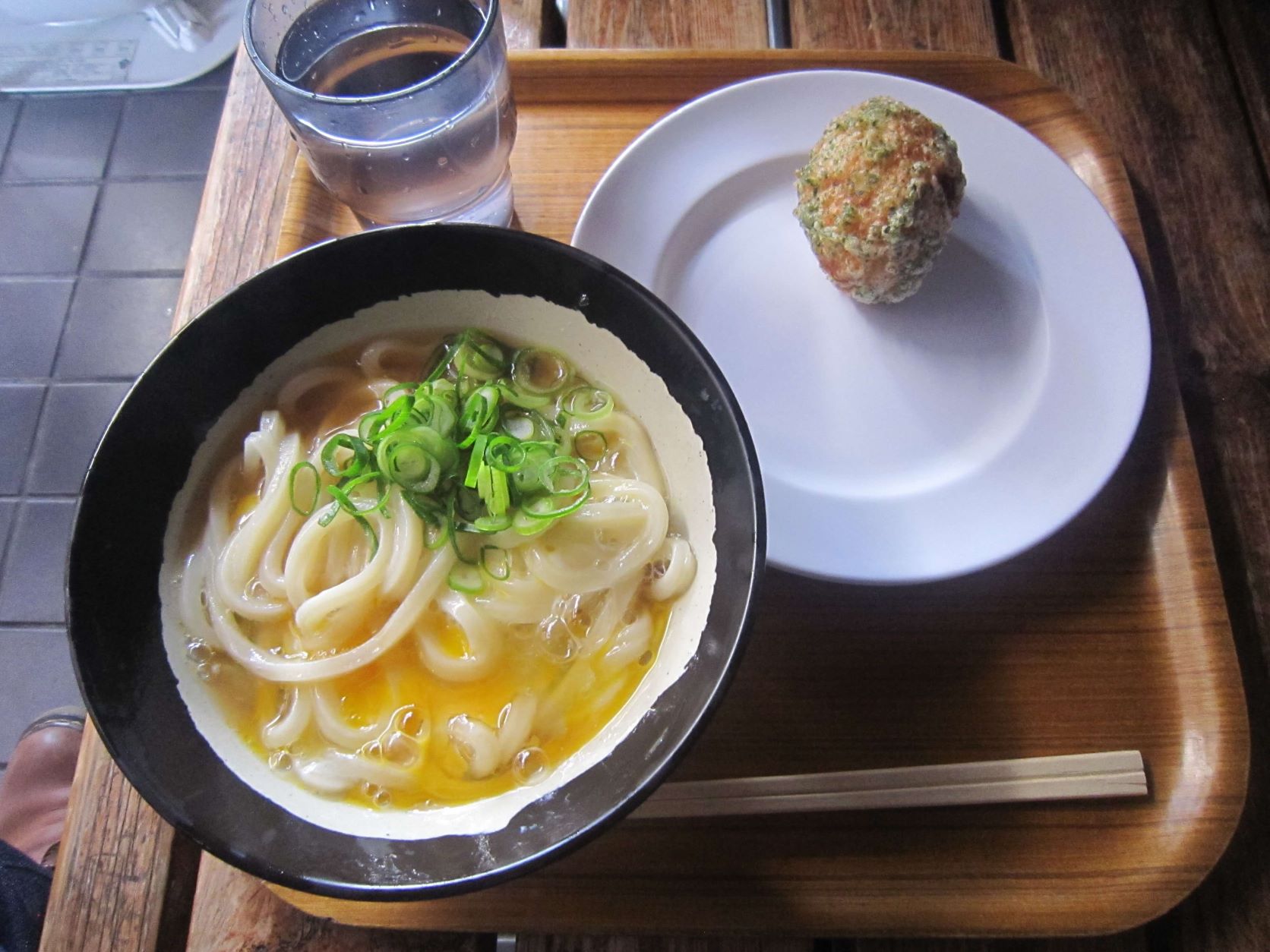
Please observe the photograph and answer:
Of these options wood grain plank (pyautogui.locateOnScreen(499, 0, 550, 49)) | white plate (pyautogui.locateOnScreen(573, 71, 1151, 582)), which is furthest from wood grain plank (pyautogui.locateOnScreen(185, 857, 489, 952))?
wood grain plank (pyautogui.locateOnScreen(499, 0, 550, 49))

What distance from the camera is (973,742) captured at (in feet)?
4.27

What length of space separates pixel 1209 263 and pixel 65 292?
308 cm

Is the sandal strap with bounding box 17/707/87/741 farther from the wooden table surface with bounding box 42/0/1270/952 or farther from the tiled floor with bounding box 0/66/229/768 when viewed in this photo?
the wooden table surface with bounding box 42/0/1270/952

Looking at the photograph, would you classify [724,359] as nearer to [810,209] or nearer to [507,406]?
[810,209]

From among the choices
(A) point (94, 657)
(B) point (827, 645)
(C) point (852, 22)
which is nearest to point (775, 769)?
(B) point (827, 645)

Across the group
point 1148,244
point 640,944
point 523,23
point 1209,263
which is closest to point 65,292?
point 523,23

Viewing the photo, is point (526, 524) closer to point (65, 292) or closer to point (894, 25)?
point (894, 25)

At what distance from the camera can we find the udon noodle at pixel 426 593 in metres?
1.11

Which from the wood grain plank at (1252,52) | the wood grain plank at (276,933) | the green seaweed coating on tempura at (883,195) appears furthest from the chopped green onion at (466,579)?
the wood grain plank at (1252,52)

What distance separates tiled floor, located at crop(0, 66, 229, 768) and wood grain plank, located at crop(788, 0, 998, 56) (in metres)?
2.01

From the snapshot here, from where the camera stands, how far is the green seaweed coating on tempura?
1405 millimetres

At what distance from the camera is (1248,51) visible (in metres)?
1.85

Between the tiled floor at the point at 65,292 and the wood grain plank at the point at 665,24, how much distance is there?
5.37 feet

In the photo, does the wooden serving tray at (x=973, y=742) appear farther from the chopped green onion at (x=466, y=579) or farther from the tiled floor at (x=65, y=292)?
the tiled floor at (x=65, y=292)
